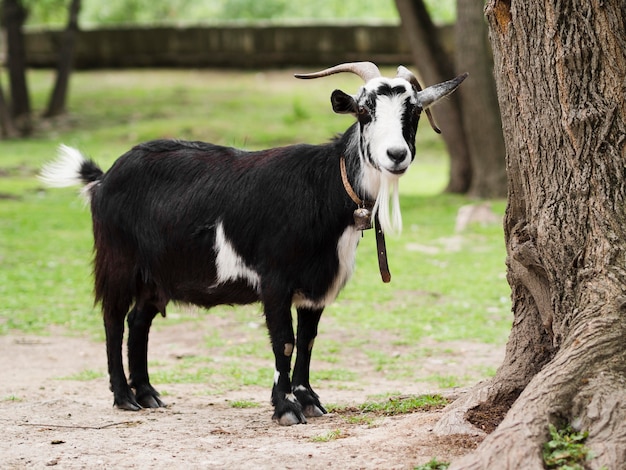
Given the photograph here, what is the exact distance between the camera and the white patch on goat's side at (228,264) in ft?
19.1

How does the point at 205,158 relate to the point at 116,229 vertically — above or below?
above

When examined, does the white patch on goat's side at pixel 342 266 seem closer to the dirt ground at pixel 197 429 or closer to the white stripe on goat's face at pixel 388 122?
the white stripe on goat's face at pixel 388 122

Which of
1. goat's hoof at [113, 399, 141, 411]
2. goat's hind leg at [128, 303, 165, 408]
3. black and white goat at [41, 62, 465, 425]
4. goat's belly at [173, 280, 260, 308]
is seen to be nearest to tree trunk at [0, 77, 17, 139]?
black and white goat at [41, 62, 465, 425]

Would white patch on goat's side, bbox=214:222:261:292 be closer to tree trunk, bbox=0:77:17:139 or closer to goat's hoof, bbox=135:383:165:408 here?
goat's hoof, bbox=135:383:165:408

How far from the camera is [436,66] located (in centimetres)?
1444

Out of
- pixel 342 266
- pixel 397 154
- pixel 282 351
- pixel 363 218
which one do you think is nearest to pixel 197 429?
pixel 282 351

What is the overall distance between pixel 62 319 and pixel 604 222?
19.6 feet

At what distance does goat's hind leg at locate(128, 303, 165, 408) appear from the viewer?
643 cm

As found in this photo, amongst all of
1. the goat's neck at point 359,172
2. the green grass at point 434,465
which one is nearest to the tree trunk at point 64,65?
the goat's neck at point 359,172

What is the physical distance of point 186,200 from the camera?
602 centimetres

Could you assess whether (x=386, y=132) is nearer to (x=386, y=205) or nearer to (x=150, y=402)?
(x=386, y=205)

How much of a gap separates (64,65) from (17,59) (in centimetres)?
103

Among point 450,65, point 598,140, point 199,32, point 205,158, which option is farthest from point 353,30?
point 598,140

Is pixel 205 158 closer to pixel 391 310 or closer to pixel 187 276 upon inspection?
pixel 187 276
